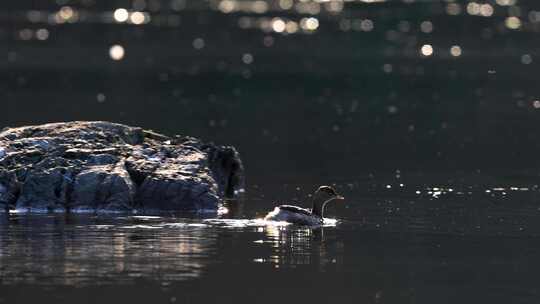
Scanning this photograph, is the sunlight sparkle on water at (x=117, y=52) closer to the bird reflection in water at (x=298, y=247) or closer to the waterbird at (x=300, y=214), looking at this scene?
the waterbird at (x=300, y=214)

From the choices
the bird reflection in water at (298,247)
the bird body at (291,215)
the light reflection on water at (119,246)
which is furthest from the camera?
the bird body at (291,215)

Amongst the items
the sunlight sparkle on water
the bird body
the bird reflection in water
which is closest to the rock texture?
the bird body

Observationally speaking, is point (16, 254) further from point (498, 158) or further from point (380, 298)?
point (498, 158)

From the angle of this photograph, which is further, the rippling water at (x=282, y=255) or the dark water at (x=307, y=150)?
the dark water at (x=307, y=150)

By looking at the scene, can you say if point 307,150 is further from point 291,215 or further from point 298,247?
point 298,247

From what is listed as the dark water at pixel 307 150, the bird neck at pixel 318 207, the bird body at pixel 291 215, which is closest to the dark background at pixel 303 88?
the dark water at pixel 307 150

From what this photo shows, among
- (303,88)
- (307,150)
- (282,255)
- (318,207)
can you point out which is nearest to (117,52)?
(303,88)

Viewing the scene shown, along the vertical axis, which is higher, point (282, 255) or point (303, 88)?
point (303, 88)
